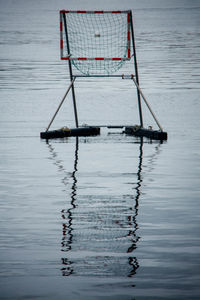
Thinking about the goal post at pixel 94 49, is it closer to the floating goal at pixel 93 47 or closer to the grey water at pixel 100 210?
the floating goal at pixel 93 47

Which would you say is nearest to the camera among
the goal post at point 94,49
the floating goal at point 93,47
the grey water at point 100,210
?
the grey water at point 100,210

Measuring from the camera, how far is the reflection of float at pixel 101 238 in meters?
6.58

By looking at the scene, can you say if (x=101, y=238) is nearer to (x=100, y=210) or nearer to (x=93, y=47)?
(x=100, y=210)

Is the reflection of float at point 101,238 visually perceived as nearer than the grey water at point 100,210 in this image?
No

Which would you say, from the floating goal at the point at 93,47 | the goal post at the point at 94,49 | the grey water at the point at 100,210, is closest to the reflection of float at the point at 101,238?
the grey water at the point at 100,210

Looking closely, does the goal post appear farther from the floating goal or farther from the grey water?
the grey water

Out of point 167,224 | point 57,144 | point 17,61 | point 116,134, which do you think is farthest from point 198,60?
point 167,224

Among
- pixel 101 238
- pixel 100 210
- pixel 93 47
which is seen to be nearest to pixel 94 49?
pixel 93 47

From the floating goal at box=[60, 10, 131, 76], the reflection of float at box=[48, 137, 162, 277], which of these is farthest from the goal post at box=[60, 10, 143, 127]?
the reflection of float at box=[48, 137, 162, 277]

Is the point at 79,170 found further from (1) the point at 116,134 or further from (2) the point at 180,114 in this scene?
(2) the point at 180,114

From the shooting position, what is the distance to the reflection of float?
21.6ft

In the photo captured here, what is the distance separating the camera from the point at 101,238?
7625mm

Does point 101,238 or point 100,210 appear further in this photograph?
point 100,210

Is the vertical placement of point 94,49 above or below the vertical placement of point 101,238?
above
